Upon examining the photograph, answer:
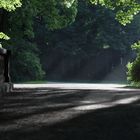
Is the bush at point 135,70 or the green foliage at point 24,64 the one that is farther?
the green foliage at point 24,64

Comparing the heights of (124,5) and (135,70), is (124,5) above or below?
above

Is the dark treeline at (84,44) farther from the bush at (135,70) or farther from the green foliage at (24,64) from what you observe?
the bush at (135,70)

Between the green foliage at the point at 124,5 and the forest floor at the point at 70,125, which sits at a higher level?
the green foliage at the point at 124,5

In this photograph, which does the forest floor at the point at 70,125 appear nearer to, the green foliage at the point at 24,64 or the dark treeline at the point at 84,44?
the green foliage at the point at 24,64

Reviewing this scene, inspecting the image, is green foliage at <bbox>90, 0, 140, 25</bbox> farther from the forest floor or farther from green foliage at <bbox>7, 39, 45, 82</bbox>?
→ the forest floor

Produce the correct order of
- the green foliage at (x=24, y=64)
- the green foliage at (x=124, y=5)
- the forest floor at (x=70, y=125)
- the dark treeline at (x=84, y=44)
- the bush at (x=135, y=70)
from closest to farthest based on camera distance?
1. the forest floor at (x=70, y=125)
2. the green foliage at (x=124, y=5)
3. the bush at (x=135, y=70)
4. the green foliage at (x=24, y=64)
5. the dark treeline at (x=84, y=44)

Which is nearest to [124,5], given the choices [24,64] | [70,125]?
[24,64]

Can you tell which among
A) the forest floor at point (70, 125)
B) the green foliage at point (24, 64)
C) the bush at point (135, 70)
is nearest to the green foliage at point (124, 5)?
the bush at point (135, 70)

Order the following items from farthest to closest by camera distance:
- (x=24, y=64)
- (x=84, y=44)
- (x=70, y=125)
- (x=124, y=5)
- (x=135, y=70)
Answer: (x=84, y=44) < (x=24, y=64) < (x=135, y=70) < (x=124, y=5) < (x=70, y=125)

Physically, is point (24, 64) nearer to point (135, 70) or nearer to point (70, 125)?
point (135, 70)

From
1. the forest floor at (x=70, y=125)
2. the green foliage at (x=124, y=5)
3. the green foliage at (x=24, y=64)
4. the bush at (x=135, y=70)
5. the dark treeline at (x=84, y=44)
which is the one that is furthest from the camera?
the dark treeline at (x=84, y=44)

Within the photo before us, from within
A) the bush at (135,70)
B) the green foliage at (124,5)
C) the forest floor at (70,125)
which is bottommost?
the forest floor at (70,125)

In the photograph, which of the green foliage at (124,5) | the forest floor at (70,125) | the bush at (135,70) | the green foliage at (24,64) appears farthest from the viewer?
the green foliage at (24,64)

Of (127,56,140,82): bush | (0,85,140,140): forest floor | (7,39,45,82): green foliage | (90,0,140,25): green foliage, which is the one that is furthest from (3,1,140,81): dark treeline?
(0,85,140,140): forest floor
